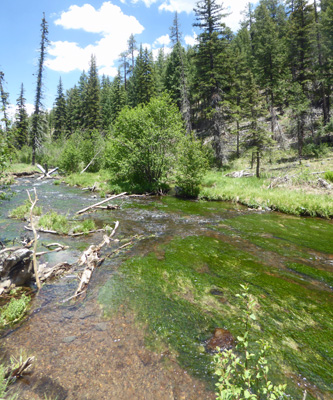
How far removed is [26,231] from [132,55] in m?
70.8

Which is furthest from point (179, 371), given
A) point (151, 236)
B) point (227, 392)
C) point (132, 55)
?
point (132, 55)

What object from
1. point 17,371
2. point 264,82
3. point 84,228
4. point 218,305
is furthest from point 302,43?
point 17,371

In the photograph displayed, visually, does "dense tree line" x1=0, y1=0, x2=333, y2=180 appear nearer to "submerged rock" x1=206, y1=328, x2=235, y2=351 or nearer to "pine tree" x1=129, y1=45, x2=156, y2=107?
"pine tree" x1=129, y1=45, x2=156, y2=107

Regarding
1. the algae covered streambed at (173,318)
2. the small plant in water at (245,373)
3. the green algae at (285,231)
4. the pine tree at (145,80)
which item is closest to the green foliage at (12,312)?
the algae covered streambed at (173,318)

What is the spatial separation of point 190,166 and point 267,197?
673 centimetres

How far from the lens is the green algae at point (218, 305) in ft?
12.7

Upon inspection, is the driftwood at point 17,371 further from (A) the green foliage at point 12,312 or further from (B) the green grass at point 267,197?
(B) the green grass at point 267,197

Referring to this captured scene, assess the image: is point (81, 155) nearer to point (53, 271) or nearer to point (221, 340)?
point (53, 271)

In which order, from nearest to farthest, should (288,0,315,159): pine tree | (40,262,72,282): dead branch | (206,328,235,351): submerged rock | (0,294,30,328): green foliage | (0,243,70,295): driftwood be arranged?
(206,328,235,351): submerged rock
(0,294,30,328): green foliage
(0,243,70,295): driftwood
(40,262,72,282): dead branch
(288,0,315,159): pine tree

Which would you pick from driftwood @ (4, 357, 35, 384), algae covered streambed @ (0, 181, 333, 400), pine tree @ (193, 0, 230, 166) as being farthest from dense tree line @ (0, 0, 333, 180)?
driftwood @ (4, 357, 35, 384)

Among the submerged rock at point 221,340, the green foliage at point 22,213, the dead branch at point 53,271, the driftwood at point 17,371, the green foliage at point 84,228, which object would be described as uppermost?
the green foliage at point 22,213

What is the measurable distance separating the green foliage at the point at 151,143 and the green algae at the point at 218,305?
1446 centimetres

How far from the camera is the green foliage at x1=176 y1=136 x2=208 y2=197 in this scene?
1905cm

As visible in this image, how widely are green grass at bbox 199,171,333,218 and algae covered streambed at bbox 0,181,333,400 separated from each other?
490 centimetres
